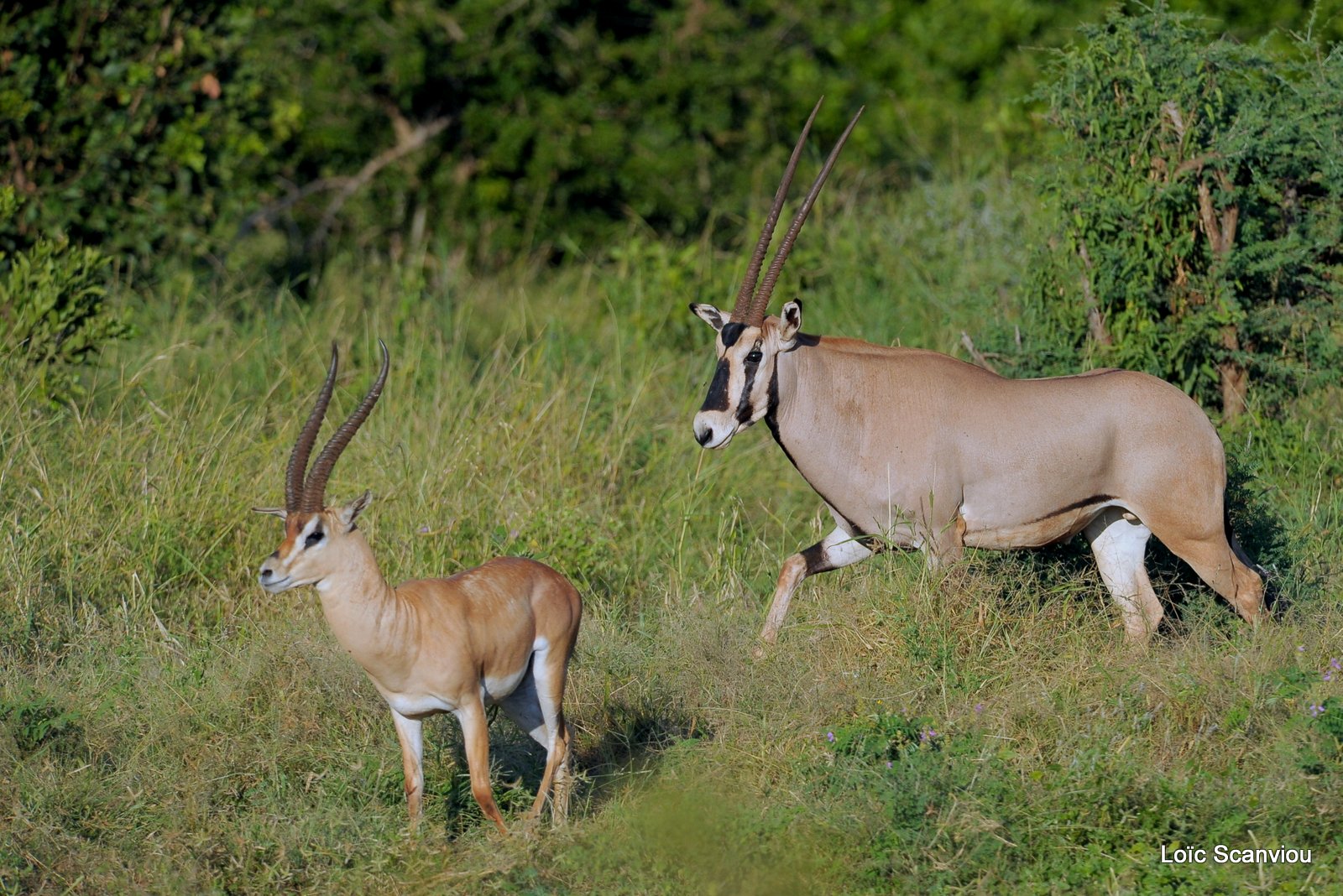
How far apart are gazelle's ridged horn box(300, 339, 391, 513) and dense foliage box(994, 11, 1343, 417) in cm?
430

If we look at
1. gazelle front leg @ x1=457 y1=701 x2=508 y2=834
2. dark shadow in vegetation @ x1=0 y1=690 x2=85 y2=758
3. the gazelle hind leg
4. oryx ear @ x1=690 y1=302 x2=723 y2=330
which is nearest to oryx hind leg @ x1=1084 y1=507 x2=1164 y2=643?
oryx ear @ x1=690 y1=302 x2=723 y2=330

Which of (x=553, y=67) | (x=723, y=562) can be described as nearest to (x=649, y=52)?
(x=553, y=67)

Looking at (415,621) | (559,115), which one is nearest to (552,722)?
(415,621)

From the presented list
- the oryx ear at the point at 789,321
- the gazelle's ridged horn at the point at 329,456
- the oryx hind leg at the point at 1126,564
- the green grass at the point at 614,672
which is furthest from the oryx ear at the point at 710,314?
the gazelle's ridged horn at the point at 329,456

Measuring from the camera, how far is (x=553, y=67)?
1292 cm

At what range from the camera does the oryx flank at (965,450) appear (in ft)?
20.5

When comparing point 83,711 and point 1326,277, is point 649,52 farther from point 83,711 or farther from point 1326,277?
point 83,711

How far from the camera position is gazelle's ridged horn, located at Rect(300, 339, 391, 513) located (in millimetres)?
4602

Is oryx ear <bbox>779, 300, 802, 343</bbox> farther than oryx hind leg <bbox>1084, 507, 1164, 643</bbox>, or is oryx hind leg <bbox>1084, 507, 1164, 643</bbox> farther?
oryx hind leg <bbox>1084, 507, 1164, 643</bbox>

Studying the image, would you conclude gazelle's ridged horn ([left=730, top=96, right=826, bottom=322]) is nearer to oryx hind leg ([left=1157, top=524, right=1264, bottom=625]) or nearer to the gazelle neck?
oryx hind leg ([left=1157, top=524, right=1264, bottom=625])

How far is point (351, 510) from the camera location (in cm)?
464

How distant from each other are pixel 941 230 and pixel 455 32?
4.55 metres

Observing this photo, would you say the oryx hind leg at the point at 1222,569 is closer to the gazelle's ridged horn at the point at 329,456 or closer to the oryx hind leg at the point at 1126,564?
the oryx hind leg at the point at 1126,564

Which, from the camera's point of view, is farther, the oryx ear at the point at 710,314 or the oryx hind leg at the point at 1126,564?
the oryx ear at the point at 710,314
